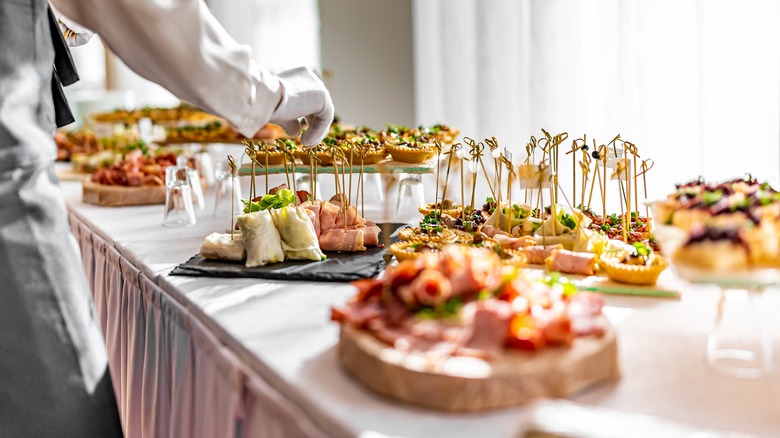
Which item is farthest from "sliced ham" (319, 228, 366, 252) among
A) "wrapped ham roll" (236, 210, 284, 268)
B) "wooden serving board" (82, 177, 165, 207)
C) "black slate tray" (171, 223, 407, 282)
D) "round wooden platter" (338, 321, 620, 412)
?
"wooden serving board" (82, 177, 165, 207)

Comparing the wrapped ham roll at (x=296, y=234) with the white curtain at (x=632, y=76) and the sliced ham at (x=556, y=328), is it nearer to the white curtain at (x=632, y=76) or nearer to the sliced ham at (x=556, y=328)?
the sliced ham at (x=556, y=328)

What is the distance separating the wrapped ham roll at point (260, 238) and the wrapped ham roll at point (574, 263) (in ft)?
1.88

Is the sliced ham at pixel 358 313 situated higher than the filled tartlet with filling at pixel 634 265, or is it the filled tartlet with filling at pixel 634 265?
the filled tartlet with filling at pixel 634 265

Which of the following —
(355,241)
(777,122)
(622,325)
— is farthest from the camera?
(777,122)

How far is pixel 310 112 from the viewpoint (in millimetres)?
1688

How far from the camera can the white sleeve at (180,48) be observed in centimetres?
137

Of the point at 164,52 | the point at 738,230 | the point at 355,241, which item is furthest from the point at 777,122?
the point at 164,52

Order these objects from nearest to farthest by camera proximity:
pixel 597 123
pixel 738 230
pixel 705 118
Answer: pixel 738 230, pixel 705 118, pixel 597 123

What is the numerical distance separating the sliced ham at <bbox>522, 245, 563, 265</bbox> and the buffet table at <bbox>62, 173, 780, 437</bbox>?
258mm

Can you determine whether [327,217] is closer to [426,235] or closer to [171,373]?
[426,235]

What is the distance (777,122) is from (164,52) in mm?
2081

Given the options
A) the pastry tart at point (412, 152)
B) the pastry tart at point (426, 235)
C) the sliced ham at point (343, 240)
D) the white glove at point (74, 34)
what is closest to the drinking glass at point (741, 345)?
the pastry tart at point (426, 235)

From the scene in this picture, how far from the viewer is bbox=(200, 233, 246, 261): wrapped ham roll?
1.76m

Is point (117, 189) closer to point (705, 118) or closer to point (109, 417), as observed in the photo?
point (109, 417)
